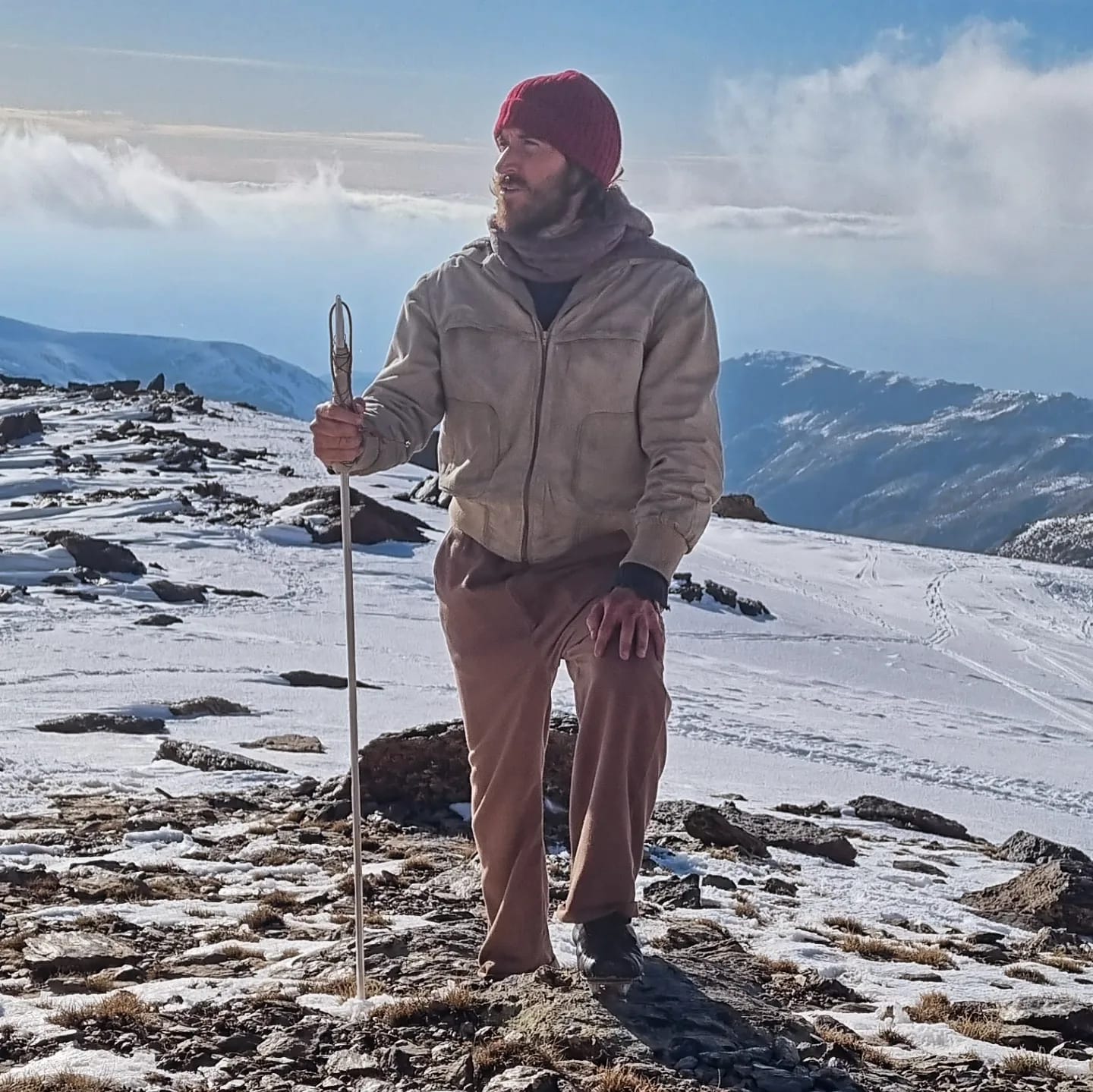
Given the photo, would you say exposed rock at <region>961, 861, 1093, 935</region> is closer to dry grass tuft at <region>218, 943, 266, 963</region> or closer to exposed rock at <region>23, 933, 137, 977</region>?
dry grass tuft at <region>218, 943, 266, 963</region>

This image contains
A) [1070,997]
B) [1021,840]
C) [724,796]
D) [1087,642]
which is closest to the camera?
[1070,997]

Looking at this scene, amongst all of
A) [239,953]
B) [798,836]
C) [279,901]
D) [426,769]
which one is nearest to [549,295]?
[239,953]

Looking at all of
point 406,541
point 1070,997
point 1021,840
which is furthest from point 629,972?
point 406,541

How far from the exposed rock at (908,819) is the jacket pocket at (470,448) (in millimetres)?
7533

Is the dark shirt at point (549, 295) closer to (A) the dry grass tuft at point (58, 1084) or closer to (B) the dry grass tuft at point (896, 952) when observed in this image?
(A) the dry grass tuft at point (58, 1084)

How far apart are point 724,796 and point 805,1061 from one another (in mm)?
6967

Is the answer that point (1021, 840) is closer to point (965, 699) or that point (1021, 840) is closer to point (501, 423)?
point (501, 423)

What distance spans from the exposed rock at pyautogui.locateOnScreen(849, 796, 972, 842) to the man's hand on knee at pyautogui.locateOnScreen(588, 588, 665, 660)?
24.9 ft

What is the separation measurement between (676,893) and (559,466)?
3122 millimetres

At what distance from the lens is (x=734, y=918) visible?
A: 254 inches

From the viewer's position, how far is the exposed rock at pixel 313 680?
48.7ft

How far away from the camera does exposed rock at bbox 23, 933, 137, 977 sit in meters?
4.82

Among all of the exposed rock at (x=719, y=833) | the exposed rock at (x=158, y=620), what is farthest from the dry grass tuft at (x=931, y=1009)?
the exposed rock at (x=158, y=620)

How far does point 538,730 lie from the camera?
421 centimetres
